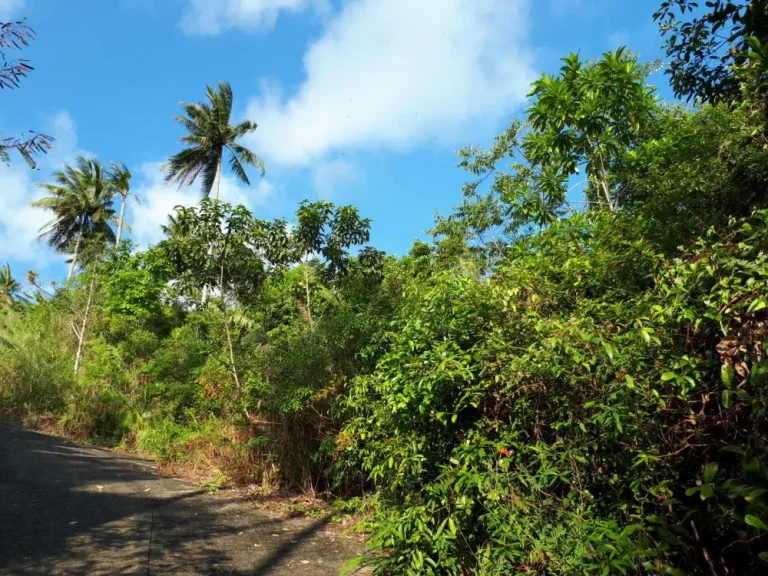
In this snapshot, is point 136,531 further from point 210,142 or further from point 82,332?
point 210,142

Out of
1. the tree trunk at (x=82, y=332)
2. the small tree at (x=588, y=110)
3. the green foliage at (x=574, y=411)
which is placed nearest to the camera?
the green foliage at (x=574, y=411)

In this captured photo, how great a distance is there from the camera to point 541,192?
4945 mm

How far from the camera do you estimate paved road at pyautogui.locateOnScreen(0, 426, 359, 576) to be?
4.43 metres

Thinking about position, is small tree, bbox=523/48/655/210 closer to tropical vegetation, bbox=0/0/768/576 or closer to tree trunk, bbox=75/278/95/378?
tropical vegetation, bbox=0/0/768/576

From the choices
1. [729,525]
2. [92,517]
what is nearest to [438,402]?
[729,525]

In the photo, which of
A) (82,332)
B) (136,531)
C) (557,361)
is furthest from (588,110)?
(82,332)

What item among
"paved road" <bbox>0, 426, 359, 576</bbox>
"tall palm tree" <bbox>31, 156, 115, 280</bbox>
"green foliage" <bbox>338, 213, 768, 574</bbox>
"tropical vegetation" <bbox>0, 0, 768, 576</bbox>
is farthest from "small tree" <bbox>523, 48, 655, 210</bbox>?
"tall palm tree" <bbox>31, 156, 115, 280</bbox>

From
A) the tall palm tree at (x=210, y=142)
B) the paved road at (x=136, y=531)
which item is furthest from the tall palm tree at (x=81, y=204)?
the paved road at (x=136, y=531)

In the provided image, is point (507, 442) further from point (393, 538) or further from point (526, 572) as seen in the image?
point (393, 538)

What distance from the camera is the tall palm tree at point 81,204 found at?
28.4 m

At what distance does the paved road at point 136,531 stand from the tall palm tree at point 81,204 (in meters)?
24.1

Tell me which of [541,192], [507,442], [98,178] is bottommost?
[507,442]

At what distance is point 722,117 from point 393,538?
6.48m

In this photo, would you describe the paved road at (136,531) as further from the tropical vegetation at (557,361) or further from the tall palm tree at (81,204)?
the tall palm tree at (81,204)
